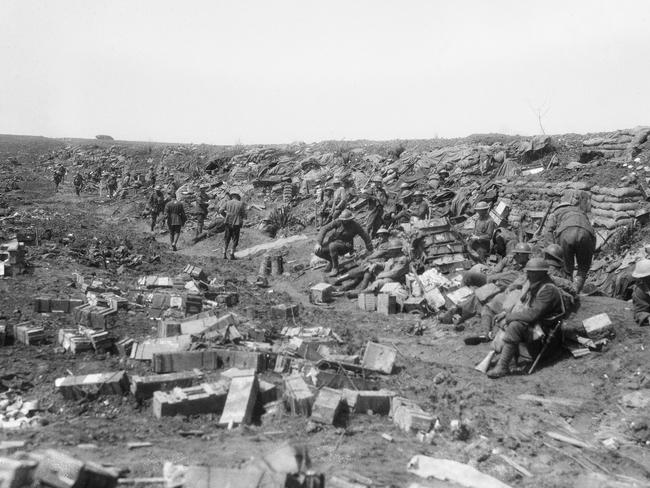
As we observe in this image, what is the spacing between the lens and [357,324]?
8352 millimetres

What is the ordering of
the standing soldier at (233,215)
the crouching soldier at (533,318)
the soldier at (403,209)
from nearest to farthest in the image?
the crouching soldier at (533,318) → the standing soldier at (233,215) → the soldier at (403,209)

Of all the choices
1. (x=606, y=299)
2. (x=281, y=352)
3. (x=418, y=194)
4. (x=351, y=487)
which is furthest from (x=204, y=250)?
(x=351, y=487)

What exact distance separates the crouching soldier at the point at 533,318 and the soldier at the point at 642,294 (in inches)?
40.0

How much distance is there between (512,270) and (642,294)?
2.28 metres

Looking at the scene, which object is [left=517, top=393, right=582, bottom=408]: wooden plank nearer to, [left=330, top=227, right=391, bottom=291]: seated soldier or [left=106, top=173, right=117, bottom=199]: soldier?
[left=330, top=227, right=391, bottom=291]: seated soldier

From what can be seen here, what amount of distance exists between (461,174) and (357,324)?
8873 millimetres

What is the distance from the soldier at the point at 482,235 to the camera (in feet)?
33.0

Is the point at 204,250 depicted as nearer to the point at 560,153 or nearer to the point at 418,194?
the point at 418,194

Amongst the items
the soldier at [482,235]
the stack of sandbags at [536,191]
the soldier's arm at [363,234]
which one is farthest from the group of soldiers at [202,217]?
the stack of sandbags at [536,191]

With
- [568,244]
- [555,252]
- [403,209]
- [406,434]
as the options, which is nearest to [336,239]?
[403,209]

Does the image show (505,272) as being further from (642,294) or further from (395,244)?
(395,244)

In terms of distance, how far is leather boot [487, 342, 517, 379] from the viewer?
19.5ft

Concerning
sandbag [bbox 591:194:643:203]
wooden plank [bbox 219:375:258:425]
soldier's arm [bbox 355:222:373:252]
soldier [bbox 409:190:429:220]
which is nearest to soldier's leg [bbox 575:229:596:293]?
sandbag [bbox 591:194:643:203]

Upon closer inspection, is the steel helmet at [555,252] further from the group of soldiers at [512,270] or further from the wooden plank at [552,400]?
the wooden plank at [552,400]
